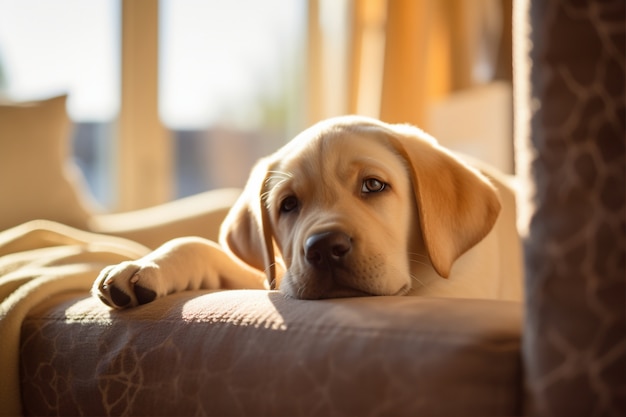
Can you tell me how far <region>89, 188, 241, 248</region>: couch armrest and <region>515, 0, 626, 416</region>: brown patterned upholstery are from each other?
85.6 inches

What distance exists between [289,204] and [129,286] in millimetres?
637

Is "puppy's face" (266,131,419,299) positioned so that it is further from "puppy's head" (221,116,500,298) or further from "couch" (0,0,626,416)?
"couch" (0,0,626,416)

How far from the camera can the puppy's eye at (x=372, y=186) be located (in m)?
2.10

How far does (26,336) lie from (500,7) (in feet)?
19.2

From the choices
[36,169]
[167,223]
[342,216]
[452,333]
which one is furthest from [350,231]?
[36,169]

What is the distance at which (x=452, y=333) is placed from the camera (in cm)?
120

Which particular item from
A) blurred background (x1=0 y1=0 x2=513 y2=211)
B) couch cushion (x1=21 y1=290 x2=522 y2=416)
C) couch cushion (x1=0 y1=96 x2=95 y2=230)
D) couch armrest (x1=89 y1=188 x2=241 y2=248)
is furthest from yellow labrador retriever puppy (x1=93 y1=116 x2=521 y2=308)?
blurred background (x1=0 y1=0 x2=513 y2=211)

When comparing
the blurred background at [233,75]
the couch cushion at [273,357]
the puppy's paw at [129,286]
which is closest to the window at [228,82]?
the blurred background at [233,75]

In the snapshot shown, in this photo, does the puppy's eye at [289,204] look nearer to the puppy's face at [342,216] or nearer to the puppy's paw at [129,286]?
the puppy's face at [342,216]

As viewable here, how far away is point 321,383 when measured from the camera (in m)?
1.25

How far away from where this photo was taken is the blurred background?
5.23 metres

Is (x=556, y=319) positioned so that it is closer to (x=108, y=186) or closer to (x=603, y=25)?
(x=603, y=25)

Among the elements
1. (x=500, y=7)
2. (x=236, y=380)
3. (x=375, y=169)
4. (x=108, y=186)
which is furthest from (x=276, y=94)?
(x=236, y=380)

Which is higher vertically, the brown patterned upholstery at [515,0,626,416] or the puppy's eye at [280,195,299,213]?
the brown patterned upholstery at [515,0,626,416]
